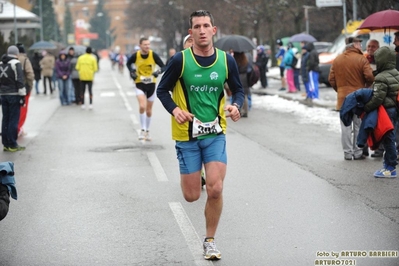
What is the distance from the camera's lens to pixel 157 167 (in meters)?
12.5

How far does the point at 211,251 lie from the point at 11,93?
9.03 metres

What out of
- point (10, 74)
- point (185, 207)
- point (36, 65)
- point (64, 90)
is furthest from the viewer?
point (36, 65)

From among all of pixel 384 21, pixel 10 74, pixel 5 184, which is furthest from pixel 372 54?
pixel 5 184

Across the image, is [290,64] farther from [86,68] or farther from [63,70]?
[63,70]

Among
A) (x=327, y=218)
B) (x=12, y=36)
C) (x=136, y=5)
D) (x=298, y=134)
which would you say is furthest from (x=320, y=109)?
(x=136, y=5)

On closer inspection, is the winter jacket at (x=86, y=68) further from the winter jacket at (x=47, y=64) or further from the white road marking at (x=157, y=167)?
the white road marking at (x=157, y=167)

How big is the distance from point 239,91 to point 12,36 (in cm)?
4408

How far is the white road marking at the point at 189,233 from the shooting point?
6908 mm

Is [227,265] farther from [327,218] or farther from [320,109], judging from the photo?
[320,109]

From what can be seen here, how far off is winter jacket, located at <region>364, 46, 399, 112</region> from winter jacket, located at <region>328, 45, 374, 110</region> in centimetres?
161

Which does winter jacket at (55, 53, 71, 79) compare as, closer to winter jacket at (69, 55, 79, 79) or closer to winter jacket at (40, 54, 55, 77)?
winter jacket at (69, 55, 79, 79)

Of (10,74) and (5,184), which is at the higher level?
(10,74)

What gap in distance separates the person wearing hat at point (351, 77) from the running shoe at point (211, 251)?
6.47 meters

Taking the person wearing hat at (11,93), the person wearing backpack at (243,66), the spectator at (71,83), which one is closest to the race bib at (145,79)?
the person wearing hat at (11,93)
